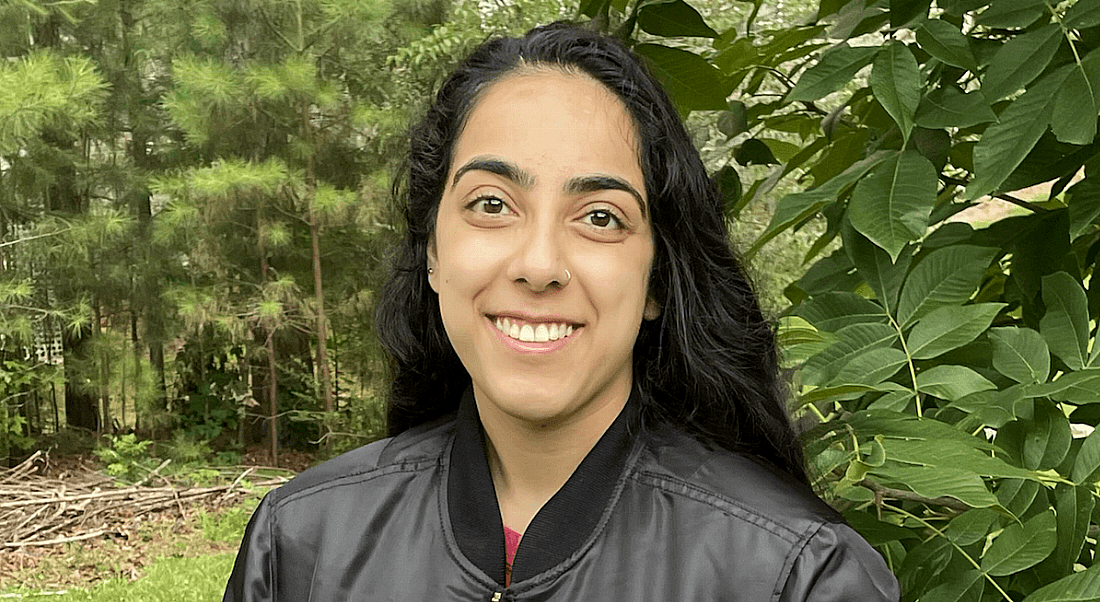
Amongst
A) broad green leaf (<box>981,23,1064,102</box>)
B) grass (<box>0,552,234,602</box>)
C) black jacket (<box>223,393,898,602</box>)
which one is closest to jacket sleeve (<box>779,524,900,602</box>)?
black jacket (<box>223,393,898,602</box>)

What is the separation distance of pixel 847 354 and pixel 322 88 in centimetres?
541

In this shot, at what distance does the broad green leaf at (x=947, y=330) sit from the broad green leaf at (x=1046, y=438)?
6 cm

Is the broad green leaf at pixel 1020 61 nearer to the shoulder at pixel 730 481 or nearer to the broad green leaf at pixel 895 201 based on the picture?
the broad green leaf at pixel 895 201

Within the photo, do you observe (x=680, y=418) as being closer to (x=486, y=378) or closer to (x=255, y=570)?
(x=486, y=378)

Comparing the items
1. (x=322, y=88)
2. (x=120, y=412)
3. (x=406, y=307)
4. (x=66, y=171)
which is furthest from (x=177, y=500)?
(x=406, y=307)

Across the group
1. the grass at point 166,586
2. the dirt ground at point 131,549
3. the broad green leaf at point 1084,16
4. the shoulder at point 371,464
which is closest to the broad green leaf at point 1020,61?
the broad green leaf at point 1084,16

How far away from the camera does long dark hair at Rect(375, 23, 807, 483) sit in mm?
791

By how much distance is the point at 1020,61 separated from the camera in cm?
78

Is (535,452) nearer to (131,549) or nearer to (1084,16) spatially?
(1084,16)

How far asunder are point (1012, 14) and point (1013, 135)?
95 millimetres

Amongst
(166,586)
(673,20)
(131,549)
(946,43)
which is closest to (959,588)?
(946,43)

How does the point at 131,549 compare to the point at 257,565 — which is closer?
the point at 257,565

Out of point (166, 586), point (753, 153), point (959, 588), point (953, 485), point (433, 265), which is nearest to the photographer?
point (953, 485)

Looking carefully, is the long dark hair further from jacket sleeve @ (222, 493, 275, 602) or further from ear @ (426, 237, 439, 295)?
jacket sleeve @ (222, 493, 275, 602)
